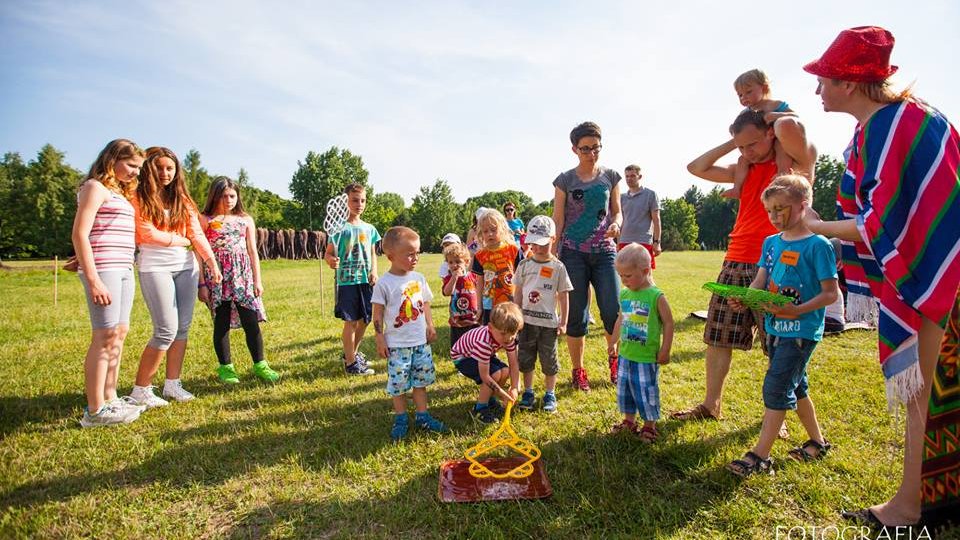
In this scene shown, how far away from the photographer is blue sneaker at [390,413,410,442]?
3857 millimetres

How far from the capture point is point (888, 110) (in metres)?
2.39

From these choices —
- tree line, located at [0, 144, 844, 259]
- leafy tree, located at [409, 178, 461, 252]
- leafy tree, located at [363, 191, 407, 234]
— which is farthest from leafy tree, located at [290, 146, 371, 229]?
leafy tree, located at [409, 178, 461, 252]

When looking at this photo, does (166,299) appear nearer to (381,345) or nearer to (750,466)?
(381,345)

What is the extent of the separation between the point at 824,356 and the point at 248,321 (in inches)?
273

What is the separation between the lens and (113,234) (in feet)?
13.5

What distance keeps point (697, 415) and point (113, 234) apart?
5.29m

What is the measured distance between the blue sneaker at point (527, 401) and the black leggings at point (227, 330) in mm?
3163

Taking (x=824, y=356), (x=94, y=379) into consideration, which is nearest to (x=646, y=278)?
(x=824, y=356)

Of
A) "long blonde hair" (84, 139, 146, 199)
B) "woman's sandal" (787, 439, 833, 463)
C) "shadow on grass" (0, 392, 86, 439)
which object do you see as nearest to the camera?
"woman's sandal" (787, 439, 833, 463)

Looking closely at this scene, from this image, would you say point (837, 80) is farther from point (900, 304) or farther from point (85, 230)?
point (85, 230)

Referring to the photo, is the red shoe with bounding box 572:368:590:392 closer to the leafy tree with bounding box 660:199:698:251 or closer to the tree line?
the tree line

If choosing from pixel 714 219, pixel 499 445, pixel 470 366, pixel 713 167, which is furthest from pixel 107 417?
pixel 714 219

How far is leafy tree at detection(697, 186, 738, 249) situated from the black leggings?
9179cm

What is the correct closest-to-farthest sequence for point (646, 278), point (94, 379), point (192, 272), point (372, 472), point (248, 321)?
point (372, 472)
point (646, 278)
point (94, 379)
point (192, 272)
point (248, 321)
